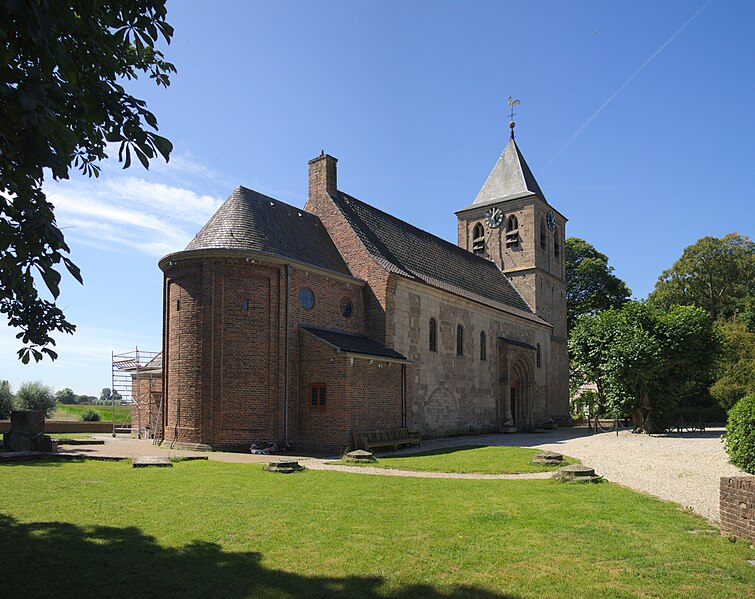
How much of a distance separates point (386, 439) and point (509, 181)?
25237 mm

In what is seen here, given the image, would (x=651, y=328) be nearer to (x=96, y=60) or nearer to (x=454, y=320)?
(x=454, y=320)

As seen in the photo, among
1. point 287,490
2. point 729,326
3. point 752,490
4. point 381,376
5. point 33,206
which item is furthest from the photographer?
point 729,326

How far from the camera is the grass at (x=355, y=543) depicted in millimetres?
5914

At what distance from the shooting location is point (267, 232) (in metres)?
22.3

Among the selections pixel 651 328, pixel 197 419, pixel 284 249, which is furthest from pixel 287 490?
pixel 651 328

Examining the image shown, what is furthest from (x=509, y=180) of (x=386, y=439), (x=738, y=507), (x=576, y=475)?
(x=738, y=507)

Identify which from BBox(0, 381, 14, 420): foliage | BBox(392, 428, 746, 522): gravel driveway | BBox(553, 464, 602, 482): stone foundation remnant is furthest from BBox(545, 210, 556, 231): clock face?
BBox(0, 381, 14, 420): foliage

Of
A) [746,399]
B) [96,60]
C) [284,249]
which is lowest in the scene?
[746,399]

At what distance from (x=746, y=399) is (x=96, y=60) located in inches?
564

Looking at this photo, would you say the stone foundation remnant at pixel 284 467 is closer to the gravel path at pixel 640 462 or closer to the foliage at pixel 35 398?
the gravel path at pixel 640 462

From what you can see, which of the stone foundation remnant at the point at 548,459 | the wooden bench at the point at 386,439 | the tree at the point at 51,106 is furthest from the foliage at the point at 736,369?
the tree at the point at 51,106

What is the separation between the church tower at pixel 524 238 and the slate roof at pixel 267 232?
17686mm

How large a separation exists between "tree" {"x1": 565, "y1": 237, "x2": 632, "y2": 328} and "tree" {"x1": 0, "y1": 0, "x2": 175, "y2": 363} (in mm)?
48241

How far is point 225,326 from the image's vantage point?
20359 millimetres
